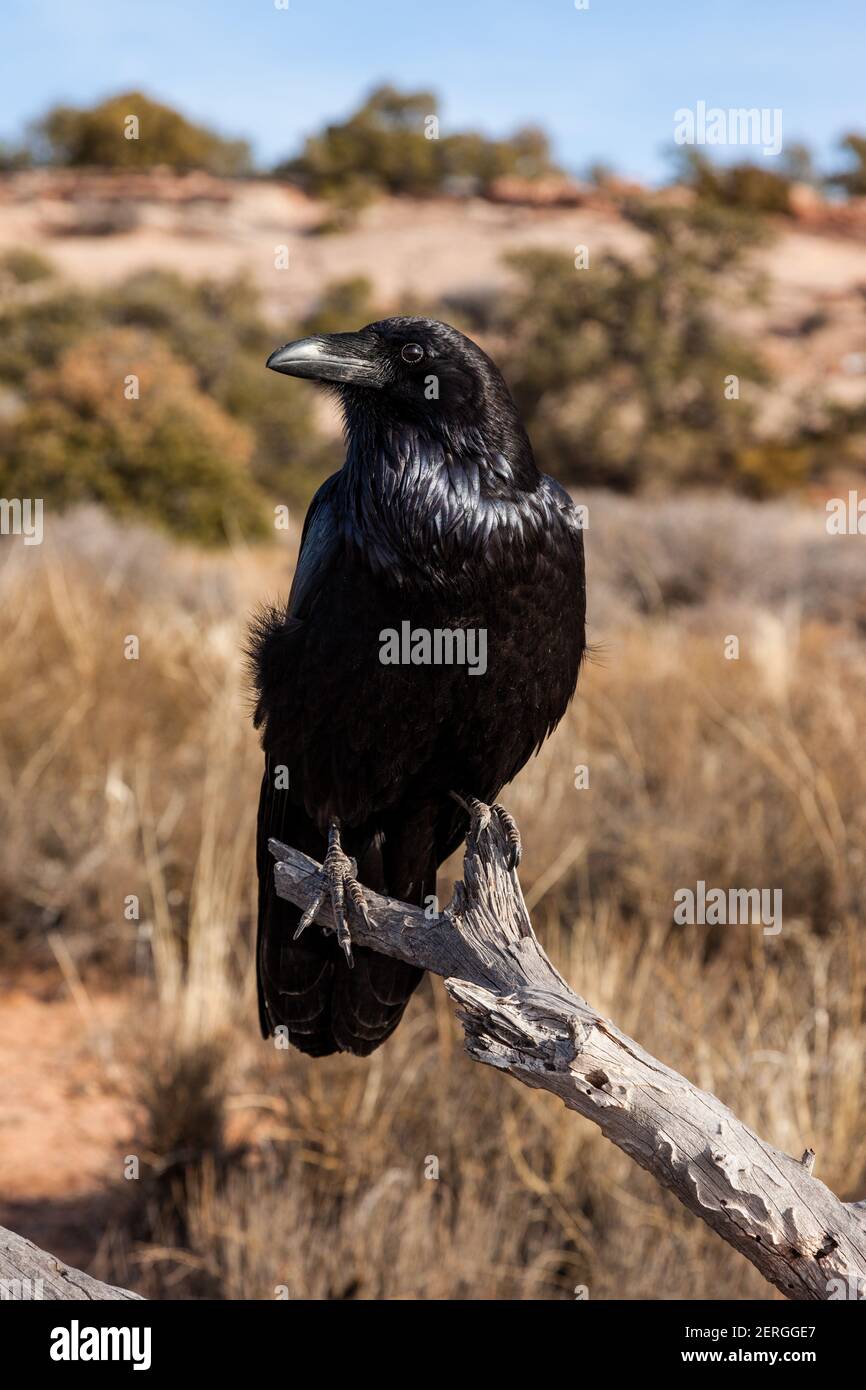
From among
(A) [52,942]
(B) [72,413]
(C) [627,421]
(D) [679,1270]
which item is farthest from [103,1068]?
(C) [627,421]

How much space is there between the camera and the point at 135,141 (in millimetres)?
44344

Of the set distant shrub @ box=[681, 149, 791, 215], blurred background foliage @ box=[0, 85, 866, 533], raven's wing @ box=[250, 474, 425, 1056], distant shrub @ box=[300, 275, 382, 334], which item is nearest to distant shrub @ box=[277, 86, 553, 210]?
distant shrub @ box=[681, 149, 791, 215]

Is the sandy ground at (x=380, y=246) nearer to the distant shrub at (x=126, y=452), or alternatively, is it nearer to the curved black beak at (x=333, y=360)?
the distant shrub at (x=126, y=452)

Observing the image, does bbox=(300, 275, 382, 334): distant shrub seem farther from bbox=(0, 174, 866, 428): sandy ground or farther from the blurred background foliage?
bbox=(0, 174, 866, 428): sandy ground

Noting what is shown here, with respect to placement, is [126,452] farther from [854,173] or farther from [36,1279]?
[854,173]

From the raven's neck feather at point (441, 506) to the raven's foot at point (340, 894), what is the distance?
596 mm

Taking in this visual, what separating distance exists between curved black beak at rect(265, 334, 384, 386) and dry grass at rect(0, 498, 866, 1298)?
101 cm

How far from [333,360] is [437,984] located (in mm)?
2980

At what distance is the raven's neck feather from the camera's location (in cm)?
238

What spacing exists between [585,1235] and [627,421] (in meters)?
17.4

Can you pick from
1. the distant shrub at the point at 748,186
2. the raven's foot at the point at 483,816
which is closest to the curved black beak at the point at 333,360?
the raven's foot at the point at 483,816

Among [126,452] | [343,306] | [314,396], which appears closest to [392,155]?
[343,306]

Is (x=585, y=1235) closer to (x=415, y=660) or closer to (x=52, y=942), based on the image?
(x=415, y=660)
